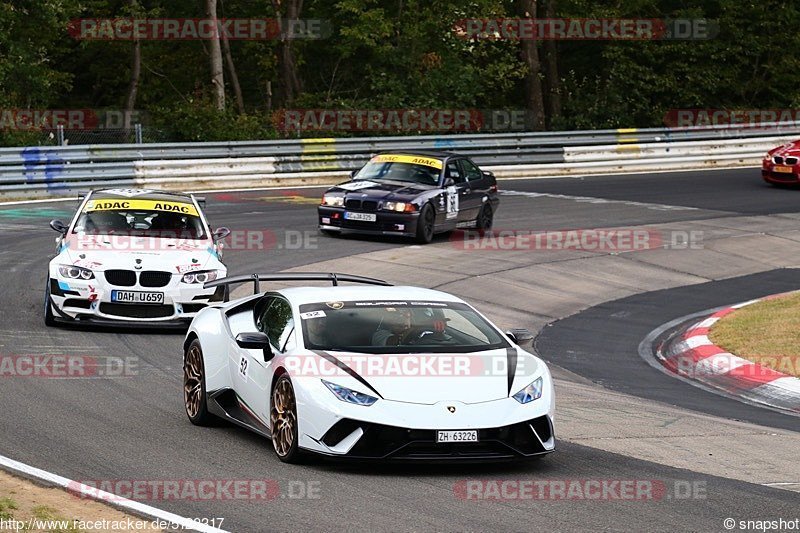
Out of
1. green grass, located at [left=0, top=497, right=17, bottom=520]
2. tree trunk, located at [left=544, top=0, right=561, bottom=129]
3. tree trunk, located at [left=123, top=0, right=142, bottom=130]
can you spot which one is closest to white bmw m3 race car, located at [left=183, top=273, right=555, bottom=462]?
green grass, located at [left=0, top=497, right=17, bottom=520]

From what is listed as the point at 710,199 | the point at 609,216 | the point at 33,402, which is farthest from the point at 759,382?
the point at 710,199

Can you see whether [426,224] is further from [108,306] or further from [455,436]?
[455,436]

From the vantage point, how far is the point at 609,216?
87.1 ft

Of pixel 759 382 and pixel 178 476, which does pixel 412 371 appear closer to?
pixel 178 476

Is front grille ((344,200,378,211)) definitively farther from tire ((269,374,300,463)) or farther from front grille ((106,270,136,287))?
tire ((269,374,300,463))

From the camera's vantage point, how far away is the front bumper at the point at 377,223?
2236cm

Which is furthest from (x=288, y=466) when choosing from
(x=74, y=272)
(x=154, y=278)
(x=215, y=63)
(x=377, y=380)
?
(x=215, y=63)

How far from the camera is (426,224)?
22.6m

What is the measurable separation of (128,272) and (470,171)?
10.3 meters

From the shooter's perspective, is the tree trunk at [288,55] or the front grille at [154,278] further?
the tree trunk at [288,55]
